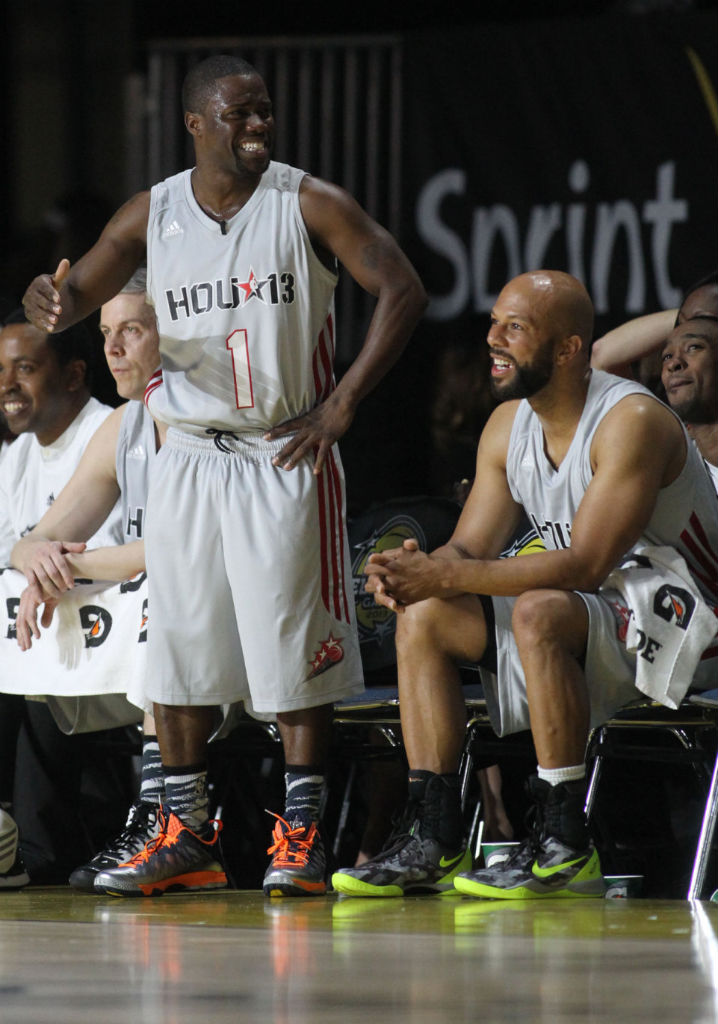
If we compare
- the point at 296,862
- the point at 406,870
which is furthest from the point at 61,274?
the point at 406,870

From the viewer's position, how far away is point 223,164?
3764 mm

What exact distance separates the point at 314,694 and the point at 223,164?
120 centimetres

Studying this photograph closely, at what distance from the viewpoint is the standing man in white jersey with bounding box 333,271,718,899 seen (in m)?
3.49

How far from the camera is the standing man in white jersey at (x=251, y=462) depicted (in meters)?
3.70

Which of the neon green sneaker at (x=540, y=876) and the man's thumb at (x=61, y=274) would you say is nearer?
the neon green sneaker at (x=540, y=876)

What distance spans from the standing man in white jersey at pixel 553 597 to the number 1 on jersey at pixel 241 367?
0.46 metres

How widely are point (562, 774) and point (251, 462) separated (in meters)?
0.97

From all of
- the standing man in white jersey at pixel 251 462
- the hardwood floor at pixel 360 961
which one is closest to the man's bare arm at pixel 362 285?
the standing man in white jersey at pixel 251 462

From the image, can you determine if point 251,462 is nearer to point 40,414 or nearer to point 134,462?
point 134,462

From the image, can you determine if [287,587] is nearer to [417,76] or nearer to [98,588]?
[98,588]

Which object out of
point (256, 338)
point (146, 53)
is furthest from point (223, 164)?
point (146, 53)

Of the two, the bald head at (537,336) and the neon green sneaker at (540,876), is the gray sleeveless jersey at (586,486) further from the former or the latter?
the neon green sneaker at (540,876)

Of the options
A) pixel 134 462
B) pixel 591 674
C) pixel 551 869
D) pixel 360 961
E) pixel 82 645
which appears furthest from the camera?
pixel 134 462

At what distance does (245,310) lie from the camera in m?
3.75
